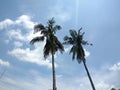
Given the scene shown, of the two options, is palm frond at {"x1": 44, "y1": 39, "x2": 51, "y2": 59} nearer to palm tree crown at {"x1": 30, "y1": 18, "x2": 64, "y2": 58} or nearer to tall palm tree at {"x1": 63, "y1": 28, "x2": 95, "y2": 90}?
palm tree crown at {"x1": 30, "y1": 18, "x2": 64, "y2": 58}

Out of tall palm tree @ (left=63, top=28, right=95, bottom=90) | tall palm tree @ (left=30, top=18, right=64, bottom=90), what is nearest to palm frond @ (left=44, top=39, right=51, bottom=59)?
tall palm tree @ (left=30, top=18, right=64, bottom=90)

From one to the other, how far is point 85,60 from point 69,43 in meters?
4.72

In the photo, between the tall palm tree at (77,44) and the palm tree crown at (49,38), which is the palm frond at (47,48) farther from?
the tall palm tree at (77,44)

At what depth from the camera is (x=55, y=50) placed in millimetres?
37875

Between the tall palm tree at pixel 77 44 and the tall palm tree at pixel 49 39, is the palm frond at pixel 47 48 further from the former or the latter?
the tall palm tree at pixel 77 44

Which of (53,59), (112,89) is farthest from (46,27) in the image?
(112,89)

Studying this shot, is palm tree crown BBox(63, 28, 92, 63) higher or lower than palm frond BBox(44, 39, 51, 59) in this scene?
higher

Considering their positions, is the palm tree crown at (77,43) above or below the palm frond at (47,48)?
above

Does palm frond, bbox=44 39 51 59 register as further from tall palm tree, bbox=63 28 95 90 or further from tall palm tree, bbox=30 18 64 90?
tall palm tree, bbox=63 28 95 90

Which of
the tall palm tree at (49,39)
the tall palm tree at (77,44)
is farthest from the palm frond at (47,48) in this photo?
the tall palm tree at (77,44)

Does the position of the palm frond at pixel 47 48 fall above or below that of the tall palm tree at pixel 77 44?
below

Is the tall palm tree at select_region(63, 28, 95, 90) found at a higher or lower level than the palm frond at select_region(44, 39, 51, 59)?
higher

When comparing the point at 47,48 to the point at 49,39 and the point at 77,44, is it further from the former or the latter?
the point at 77,44

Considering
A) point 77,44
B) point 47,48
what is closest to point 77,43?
point 77,44
